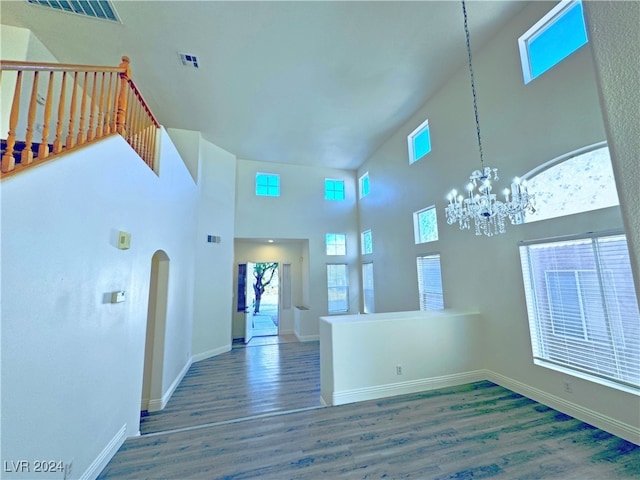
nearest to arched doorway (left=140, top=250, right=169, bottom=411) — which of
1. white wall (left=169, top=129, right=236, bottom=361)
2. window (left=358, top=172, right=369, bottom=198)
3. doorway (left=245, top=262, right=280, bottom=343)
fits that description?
white wall (left=169, top=129, right=236, bottom=361)

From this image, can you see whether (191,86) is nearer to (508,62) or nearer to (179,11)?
(179,11)

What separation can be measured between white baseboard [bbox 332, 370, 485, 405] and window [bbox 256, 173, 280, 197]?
18.7 ft

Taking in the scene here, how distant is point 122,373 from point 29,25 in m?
4.60

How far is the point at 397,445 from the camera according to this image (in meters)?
2.36

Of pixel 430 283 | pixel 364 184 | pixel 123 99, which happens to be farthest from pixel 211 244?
pixel 430 283

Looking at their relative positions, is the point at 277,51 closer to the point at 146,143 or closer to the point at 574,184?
the point at 146,143

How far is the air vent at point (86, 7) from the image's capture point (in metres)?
3.11

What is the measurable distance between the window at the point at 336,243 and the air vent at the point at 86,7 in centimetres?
609

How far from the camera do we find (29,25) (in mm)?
3422

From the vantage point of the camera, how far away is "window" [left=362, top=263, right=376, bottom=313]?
7.35 m

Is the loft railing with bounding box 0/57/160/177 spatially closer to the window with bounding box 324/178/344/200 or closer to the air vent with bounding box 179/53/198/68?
the air vent with bounding box 179/53/198/68

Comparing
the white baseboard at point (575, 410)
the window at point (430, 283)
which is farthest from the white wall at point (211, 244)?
the white baseboard at point (575, 410)

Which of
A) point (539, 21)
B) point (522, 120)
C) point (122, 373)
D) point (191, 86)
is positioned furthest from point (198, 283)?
point (539, 21)

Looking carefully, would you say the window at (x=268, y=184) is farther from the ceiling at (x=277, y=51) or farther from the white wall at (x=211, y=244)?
the ceiling at (x=277, y=51)
